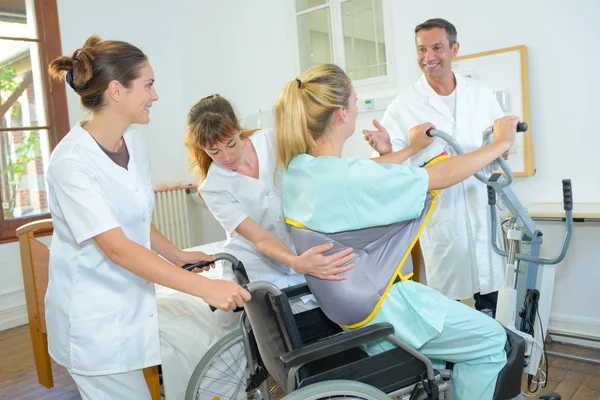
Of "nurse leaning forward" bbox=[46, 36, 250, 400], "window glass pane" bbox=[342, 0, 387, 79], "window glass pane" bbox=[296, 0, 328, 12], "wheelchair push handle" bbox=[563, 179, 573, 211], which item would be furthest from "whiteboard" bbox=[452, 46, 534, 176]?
"nurse leaning forward" bbox=[46, 36, 250, 400]

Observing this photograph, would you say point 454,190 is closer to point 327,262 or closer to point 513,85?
point 513,85

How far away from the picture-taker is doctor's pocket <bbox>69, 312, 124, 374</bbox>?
54.9 inches

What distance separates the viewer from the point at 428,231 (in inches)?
91.8

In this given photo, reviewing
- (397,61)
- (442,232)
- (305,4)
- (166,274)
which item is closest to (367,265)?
(166,274)

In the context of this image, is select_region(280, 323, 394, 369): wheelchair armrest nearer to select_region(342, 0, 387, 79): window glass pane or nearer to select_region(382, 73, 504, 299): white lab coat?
select_region(382, 73, 504, 299): white lab coat

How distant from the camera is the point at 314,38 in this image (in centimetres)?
372

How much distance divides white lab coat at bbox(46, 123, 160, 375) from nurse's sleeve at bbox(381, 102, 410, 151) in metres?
1.28

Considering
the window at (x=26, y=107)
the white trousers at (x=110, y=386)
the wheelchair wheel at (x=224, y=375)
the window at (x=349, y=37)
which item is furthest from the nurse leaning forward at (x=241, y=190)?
the window at (x=26, y=107)

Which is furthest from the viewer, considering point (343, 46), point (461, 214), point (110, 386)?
point (343, 46)

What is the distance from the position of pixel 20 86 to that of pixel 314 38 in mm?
2094

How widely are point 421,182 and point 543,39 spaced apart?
5.52 feet

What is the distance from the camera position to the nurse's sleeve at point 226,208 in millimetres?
1824

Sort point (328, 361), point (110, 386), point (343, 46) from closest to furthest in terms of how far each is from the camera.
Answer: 1. point (110, 386)
2. point (328, 361)
3. point (343, 46)

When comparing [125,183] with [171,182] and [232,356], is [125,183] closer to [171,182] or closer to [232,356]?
[232,356]
